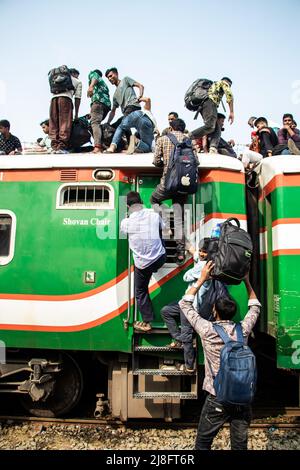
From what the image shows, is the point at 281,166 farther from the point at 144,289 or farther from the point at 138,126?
the point at 138,126

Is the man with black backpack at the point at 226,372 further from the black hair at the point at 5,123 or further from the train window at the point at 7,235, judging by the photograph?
the black hair at the point at 5,123

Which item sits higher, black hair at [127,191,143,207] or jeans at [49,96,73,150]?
jeans at [49,96,73,150]

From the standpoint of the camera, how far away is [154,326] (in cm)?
505

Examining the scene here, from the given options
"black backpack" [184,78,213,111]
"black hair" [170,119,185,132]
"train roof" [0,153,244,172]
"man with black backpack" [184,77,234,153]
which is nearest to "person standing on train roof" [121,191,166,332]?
"train roof" [0,153,244,172]

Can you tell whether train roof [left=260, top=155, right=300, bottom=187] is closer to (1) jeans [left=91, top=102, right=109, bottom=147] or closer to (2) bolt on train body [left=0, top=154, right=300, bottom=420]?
(2) bolt on train body [left=0, top=154, right=300, bottom=420]

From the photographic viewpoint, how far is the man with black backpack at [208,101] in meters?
6.02

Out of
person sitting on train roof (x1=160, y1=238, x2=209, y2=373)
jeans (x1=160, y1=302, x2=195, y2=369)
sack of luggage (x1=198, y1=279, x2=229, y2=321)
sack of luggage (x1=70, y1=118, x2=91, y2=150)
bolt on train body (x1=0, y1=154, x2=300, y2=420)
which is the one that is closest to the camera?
sack of luggage (x1=198, y1=279, x2=229, y2=321)

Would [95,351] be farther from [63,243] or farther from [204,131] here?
[204,131]

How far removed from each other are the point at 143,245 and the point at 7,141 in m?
3.40

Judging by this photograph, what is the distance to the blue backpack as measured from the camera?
10.3 feet

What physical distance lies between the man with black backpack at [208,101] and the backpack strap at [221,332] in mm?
3272

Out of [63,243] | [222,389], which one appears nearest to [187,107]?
[63,243]

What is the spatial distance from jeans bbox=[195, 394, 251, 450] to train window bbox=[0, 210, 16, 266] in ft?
10.4

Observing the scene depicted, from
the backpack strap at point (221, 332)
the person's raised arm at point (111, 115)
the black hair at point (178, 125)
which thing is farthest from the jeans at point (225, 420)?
the person's raised arm at point (111, 115)
